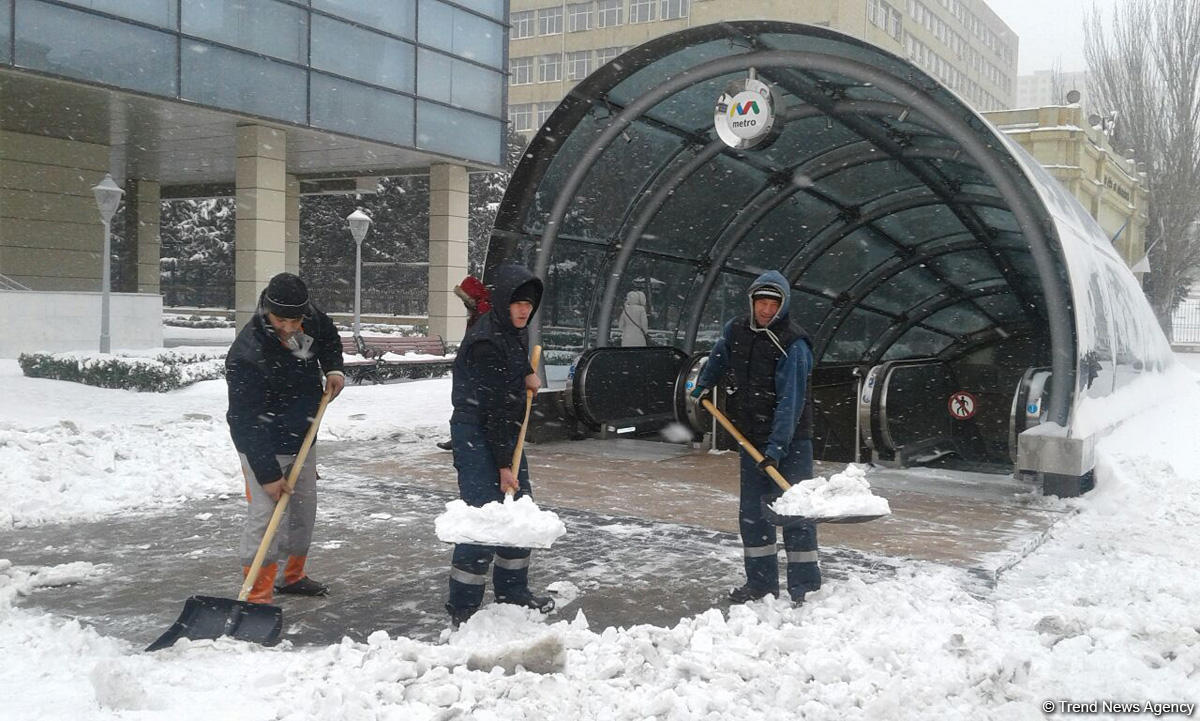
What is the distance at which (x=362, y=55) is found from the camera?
21.0 m

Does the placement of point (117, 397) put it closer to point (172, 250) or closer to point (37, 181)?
point (37, 181)

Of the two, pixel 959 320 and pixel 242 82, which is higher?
pixel 242 82

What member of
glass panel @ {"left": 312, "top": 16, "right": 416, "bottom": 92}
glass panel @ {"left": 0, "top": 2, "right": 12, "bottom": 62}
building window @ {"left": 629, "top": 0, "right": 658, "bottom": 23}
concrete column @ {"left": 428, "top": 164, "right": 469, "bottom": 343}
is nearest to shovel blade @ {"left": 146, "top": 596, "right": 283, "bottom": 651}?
glass panel @ {"left": 0, "top": 2, "right": 12, "bottom": 62}

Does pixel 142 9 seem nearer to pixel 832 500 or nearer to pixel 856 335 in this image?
pixel 856 335

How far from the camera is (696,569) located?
6.19 m

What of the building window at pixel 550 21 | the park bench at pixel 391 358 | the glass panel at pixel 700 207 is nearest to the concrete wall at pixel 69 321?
the park bench at pixel 391 358

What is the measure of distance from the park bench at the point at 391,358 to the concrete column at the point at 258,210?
103 inches

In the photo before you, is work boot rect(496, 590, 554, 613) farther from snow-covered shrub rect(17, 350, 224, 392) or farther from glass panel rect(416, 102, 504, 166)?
glass panel rect(416, 102, 504, 166)

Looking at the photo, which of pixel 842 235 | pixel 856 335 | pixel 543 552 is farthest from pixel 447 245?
pixel 543 552

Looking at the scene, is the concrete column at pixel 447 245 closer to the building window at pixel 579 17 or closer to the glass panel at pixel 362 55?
the glass panel at pixel 362 55

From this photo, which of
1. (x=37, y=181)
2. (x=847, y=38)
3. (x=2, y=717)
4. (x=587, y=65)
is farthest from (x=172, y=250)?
(x=2, y=717)

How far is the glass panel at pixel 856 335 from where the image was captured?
1514 centimetres

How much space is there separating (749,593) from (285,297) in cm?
293

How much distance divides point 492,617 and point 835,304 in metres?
10.7
